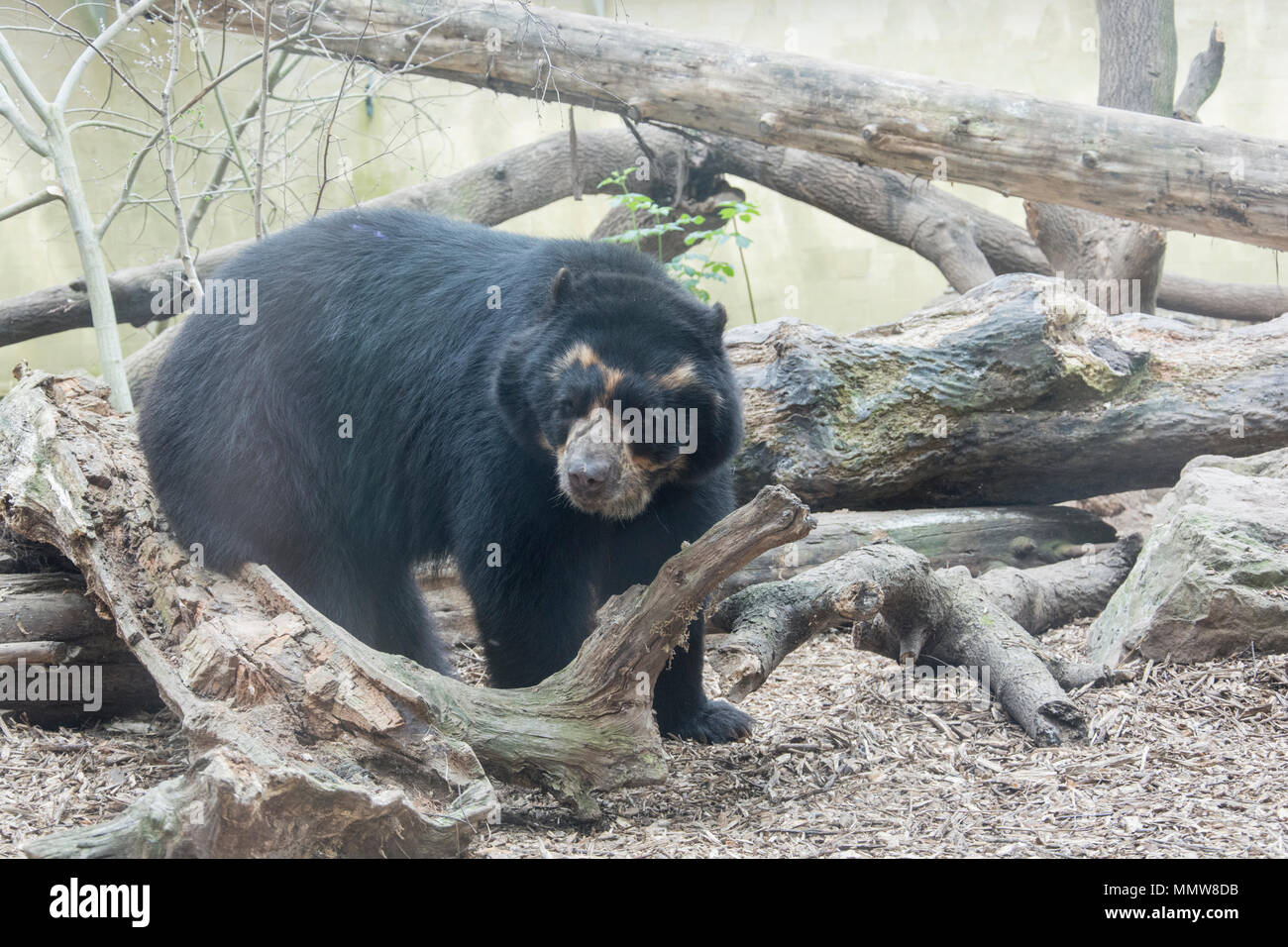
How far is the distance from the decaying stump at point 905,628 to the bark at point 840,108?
2.86 metres

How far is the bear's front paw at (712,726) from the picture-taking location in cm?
399

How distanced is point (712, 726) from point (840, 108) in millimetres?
4038

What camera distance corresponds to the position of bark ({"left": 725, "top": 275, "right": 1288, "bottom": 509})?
5.23 meters

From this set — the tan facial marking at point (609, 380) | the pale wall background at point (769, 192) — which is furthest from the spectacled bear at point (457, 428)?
the pale wall background at point (769, 192)

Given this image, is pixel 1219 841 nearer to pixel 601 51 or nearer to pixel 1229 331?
pixel 1229 331

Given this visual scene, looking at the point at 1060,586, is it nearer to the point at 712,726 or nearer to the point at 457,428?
the point at 712,726

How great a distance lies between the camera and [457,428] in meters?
3.81

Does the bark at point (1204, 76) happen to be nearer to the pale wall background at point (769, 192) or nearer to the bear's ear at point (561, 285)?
the pale wall background at point (769, 192)

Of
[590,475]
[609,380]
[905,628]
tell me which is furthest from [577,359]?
[905,628]

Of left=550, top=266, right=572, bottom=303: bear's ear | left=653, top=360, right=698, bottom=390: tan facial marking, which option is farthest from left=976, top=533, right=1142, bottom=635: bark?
left=550, top=266, right=572, bottom=303: bear's ear

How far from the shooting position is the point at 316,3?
6234 mm

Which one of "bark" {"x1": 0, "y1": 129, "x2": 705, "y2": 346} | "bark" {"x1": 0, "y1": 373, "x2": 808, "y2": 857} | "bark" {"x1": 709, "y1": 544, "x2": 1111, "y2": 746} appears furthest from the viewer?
"bark" {"x1": 0, "y1": 129, "x2": 705, "y2": 346}

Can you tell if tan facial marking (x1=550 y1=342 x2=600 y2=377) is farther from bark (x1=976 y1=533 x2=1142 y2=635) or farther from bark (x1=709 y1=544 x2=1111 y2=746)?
bark (x1=976 y1=533 x2=1142 y2=635)

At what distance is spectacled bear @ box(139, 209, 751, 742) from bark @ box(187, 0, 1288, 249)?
9.01 ft
